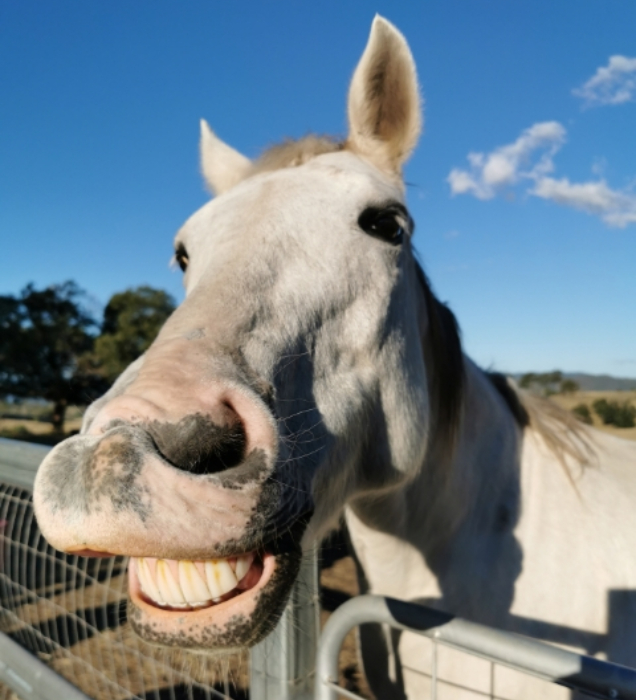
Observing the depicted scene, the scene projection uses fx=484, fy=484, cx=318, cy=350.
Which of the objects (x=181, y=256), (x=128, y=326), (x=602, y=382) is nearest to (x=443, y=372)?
(x=181, y=256)

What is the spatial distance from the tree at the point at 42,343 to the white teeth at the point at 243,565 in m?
18.0

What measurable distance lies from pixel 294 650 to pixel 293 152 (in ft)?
6.63

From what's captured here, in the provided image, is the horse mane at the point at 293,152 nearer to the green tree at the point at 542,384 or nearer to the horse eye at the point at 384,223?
the horse eye at the point at 384,223

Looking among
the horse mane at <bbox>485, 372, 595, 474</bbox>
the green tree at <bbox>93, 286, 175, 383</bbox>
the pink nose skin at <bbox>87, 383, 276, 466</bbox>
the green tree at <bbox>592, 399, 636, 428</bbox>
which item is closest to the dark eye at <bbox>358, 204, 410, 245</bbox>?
the pink nose skin at <bbox>87, 383, 276, 466</bbox>

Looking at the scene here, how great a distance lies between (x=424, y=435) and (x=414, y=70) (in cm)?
150

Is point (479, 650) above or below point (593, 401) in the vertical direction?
below

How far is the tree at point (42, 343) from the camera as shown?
725 inches

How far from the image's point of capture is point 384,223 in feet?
6.15

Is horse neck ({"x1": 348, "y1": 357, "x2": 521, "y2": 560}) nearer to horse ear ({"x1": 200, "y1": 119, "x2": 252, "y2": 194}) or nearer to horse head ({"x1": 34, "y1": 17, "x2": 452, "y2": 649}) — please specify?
horse head ({"x1": 34, "y1": 17, "x2": 452, "y2": 649})

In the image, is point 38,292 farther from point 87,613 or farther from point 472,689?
point 472,689

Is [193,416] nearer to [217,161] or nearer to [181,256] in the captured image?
[181,256]

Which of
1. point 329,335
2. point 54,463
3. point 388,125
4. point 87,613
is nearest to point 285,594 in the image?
point 54,463

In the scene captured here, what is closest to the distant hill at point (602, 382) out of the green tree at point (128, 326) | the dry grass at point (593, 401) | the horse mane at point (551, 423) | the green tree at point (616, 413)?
the dry grass at point (593, 401)

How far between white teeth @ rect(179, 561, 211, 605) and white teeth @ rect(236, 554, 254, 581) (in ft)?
0.25
